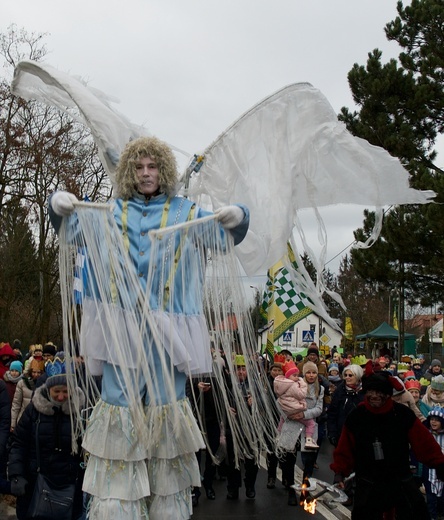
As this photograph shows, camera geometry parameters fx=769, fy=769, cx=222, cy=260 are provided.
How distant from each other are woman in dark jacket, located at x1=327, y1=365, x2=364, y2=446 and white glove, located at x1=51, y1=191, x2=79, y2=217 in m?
6.29

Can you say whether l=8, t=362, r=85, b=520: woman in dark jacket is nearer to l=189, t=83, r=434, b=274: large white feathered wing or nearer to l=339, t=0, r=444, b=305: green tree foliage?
l=189, t=83, r=434, b=274: large white feathered wing

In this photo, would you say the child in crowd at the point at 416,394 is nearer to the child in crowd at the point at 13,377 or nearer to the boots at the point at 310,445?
the boots at the point at 310,445

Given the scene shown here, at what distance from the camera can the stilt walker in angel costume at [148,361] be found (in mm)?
3383

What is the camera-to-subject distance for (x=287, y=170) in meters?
→ 3.88

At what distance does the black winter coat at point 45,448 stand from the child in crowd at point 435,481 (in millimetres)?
3862

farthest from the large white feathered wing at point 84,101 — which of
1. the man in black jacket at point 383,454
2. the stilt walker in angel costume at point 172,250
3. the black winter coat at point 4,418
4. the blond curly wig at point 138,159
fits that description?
the black winter coat at point 4,418

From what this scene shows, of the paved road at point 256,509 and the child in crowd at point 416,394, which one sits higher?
the child in crowd at point 416,394

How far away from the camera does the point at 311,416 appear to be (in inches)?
365

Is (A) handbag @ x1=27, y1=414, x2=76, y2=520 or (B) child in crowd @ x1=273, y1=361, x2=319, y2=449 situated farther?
(B) child in crowd @ x1=273, y1=361, x2=319, y2=449

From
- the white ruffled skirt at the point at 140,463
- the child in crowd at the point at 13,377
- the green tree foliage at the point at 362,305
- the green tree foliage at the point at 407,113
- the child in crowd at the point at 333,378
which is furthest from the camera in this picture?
the green tree foliage at the point at 362,305

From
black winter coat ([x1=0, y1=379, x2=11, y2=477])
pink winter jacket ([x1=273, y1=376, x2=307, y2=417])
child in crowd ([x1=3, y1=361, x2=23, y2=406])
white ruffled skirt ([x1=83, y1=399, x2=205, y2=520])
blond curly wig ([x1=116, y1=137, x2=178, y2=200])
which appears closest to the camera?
white ruffled skirt ([x1=83, y1=399, x2=205, y2=520])

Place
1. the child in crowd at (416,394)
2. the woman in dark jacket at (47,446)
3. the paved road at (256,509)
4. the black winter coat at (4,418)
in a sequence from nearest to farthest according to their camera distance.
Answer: the woman in dark jacket at (47,446) < the black winter coat at (4,418) < the paved road at (256,509) < the child in crowd at (416,394)

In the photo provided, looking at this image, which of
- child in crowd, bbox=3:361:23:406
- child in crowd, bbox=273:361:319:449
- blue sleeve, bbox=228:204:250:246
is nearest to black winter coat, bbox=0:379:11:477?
child in crowd, bbox=3:361:23:406

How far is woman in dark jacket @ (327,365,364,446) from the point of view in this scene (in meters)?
9.13
